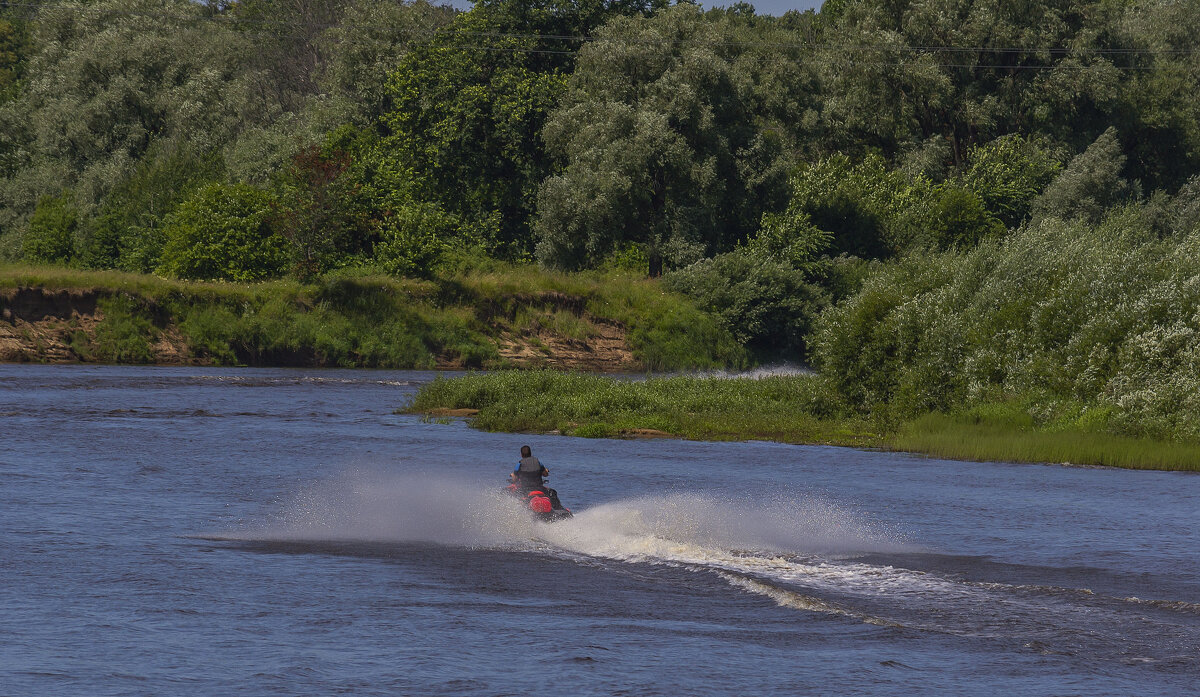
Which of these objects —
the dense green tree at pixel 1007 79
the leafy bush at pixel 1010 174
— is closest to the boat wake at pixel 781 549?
the leafy bush at pixel 1010 174

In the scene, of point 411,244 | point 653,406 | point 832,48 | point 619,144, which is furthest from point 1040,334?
point 832,48

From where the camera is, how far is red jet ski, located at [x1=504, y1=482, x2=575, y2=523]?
79.7 ft

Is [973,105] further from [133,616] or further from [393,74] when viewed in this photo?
[133,616]

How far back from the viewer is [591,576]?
21062 mm

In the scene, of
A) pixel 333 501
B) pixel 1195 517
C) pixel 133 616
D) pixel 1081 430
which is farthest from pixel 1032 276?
pixel 133 616

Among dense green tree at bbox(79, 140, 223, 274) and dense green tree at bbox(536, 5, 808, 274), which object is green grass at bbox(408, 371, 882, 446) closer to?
dense green tree at bbox(536, 5, 808, 274)

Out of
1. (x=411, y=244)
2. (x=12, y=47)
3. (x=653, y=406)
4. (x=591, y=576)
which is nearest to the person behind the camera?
(x=591, y=576)

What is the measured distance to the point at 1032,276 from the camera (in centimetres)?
4206

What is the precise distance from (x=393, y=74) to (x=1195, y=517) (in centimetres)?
7345

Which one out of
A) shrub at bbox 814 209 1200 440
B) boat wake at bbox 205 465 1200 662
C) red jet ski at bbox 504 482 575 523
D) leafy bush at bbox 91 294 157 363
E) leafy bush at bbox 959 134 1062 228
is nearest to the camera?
boat wake at bbox 205 465 1200 662

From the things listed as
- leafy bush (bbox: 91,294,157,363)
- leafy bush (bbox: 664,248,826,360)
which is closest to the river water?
leafy bush (bbox: 91,294,157,363)

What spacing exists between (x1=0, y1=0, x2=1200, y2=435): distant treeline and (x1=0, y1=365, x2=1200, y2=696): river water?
43.7 metres

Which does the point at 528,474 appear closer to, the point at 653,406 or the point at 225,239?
the point at 653,406

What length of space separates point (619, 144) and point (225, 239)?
76.4 feet
